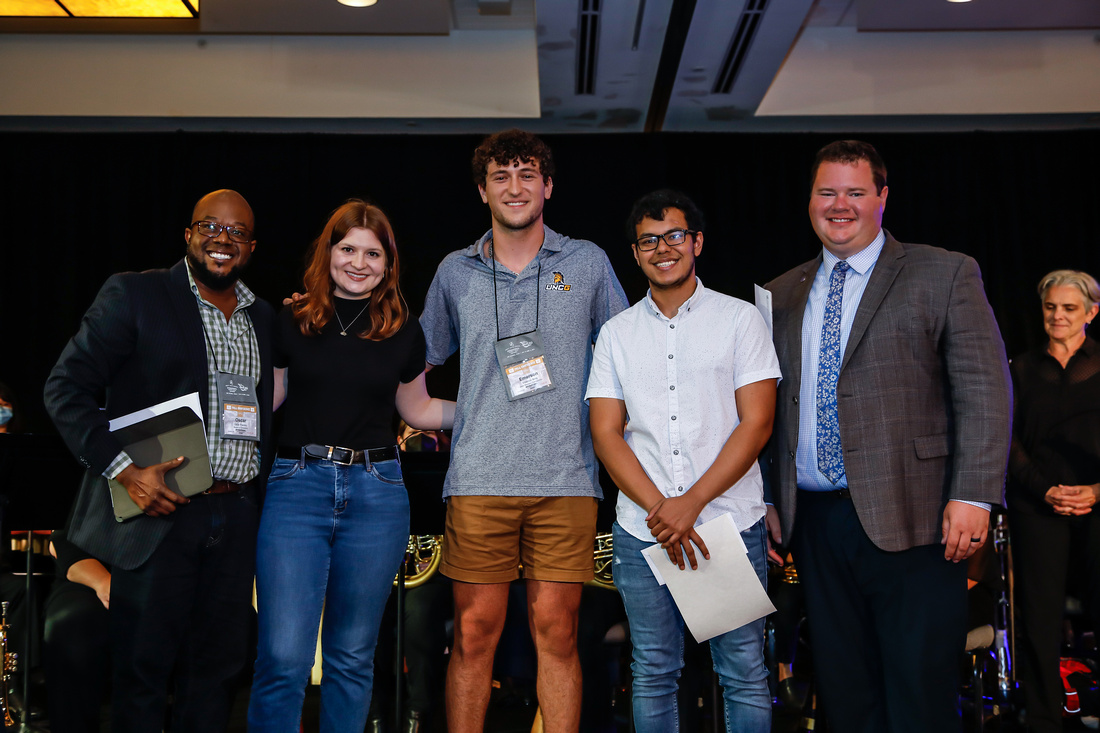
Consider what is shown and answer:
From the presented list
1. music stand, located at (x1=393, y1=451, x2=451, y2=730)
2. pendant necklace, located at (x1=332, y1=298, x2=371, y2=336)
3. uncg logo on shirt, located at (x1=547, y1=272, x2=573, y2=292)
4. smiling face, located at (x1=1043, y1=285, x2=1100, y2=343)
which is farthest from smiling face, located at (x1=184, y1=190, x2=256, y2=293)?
smiling face, located at (x1=1043, y1=285, x2=1100, y2=343)

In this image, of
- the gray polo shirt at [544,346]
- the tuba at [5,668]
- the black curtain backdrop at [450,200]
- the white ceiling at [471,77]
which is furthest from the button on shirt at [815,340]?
the black curtain backdrop at [450,200]

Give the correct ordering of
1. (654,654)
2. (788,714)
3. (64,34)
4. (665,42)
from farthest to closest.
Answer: (64,34) < (665,42) < (788,714) < (654,654)

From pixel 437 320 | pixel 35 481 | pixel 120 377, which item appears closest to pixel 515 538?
pixel 437 320

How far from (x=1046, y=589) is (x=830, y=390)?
201 centimetres

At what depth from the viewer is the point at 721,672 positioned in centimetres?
215

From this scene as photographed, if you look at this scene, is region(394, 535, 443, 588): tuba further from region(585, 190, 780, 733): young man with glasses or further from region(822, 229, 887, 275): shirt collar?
region(822, 229, 887, 275): shirt collar

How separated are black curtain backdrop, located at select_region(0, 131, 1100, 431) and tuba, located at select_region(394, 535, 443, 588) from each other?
120 inches

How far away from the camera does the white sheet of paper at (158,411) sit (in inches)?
85.0

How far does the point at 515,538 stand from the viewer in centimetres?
228

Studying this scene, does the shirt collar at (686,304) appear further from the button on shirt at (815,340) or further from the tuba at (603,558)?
the tuba at (603,558)

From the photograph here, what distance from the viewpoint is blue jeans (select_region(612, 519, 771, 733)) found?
2.09 meters

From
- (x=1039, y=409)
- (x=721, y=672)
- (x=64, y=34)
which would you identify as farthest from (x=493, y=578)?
(x=64, y=34)

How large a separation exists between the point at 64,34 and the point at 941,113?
6.62 m

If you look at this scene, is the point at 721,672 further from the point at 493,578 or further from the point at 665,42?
the point at 665,42
